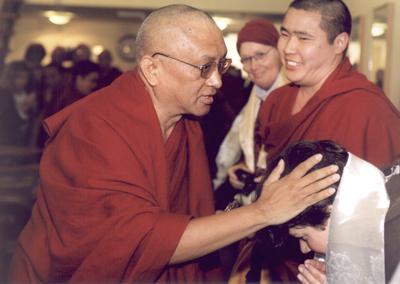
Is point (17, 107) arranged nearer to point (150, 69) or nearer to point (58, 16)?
point (150, 69)

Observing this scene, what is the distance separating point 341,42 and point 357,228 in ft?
3.24

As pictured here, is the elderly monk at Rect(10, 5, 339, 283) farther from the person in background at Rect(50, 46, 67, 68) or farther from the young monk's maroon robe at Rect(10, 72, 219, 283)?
the person in background at Rect(50, 46, 67, 68)

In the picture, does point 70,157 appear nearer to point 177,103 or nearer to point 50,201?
point 50,201

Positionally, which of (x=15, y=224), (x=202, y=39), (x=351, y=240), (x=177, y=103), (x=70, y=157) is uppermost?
(x=202, y=39)

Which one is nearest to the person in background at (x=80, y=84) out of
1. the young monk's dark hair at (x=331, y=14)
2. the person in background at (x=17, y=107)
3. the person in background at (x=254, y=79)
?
the person in background at (x=17, y=107)

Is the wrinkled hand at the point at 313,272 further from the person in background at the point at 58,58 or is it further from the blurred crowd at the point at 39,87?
the person in background at the point at 58,58

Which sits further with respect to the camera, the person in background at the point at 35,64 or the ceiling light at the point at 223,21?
the ceiling light at the point at 223,21

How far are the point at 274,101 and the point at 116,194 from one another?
1157mm

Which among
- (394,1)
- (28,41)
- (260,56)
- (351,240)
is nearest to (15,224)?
(260,56)

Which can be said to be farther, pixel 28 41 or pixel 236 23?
pixel 28 41

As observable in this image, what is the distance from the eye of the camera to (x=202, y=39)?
1.85 meters

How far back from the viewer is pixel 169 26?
187cm

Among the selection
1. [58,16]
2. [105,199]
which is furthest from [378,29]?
[58,16]

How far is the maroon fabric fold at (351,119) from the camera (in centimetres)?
209
